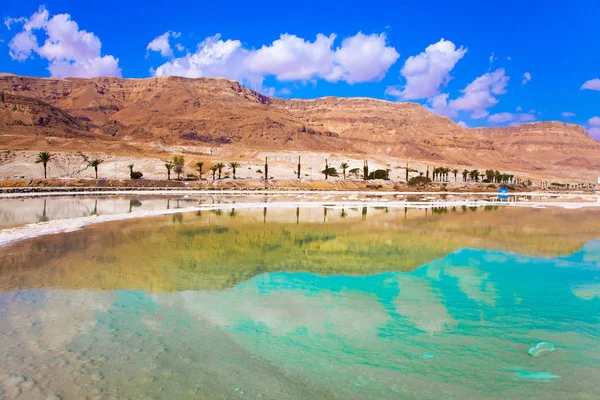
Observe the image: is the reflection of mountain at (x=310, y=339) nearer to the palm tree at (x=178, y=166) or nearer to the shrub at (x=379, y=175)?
the palm tree at (x=178, y=166)

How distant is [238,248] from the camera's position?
66.0ft

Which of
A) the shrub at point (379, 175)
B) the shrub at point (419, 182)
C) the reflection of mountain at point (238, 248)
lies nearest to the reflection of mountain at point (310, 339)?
the reflection of mountain at point (238, 248)

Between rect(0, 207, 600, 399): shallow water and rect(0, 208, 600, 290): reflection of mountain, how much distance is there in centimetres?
15

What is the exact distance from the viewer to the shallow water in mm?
7434

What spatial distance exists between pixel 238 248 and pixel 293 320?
9893 millimetres

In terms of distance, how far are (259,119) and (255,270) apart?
177059 mm

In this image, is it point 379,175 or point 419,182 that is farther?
point 379,175

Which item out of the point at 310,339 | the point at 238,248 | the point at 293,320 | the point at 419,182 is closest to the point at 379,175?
the point at 419,182

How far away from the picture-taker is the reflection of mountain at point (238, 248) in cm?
1434

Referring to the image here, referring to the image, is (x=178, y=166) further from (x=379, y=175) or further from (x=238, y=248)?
(x=238, y=248)

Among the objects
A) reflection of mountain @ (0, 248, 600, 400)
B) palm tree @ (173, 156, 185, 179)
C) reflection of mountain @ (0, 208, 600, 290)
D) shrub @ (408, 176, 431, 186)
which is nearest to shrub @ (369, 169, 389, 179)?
shrub @ (408, 176, 431, 186)

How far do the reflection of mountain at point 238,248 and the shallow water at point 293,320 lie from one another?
0.15m

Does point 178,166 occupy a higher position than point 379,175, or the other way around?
point 178,166

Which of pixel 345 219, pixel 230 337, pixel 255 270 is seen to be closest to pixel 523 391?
pixel 230 337
